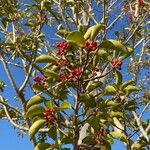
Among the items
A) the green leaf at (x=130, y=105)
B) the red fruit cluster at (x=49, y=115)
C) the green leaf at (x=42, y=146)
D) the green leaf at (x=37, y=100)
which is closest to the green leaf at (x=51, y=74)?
the green leaf at (x=37, y=100)

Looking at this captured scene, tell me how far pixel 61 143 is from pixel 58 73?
1.00 metres

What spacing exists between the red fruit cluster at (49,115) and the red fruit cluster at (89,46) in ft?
3.05

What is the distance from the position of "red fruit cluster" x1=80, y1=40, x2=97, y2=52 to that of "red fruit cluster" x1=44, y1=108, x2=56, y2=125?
93 cm

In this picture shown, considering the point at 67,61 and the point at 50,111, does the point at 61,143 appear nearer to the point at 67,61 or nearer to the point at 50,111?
the point at 50,111

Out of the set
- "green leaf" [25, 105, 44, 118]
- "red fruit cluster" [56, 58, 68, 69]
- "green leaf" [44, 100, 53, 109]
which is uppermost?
"red fruit cluster" [56, 58, 68, 69]

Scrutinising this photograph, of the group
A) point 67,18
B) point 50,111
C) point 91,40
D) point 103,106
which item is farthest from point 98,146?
point 67,18

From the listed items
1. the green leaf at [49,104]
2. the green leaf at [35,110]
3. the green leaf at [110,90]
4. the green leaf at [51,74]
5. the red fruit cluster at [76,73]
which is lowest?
the green leaf at [49,104]

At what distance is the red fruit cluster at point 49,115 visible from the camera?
5371mm

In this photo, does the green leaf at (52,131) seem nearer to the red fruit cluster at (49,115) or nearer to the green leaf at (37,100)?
the red fruit cluster at (49,115)

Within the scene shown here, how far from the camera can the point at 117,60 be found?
19.1ft

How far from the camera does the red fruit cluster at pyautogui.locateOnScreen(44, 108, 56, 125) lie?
17.6ft

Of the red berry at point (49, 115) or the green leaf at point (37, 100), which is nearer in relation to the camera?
the red berry at point (49, 115)

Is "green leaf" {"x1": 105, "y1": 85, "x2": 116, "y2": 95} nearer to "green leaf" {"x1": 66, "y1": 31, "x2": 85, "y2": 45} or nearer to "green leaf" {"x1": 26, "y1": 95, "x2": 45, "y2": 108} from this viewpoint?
"green leaf" {"x1": 26, "y1": 95, "x2": 45, "y2": 108}

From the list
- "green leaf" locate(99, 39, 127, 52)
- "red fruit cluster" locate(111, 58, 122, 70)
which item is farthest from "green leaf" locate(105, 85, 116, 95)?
"green leaf" locate(99, 39, 127, 52)
